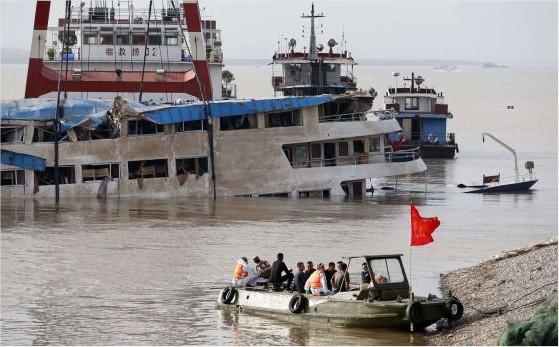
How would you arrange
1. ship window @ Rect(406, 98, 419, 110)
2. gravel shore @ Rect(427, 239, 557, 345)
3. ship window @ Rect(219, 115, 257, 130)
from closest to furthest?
1. gravel shore @ Rect(427, 239, 557, 345)
2. ship window @ Rect(219, 115, 257, 130)
3. ship window @ Rect(406, 98, 419, 110)

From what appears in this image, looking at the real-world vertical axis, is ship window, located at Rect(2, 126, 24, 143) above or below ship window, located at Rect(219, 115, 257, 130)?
below

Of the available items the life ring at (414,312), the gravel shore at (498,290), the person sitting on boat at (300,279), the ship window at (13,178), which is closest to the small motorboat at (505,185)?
the ship window at (13,178)

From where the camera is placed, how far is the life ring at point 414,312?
2566 cm

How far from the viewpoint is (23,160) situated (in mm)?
51000

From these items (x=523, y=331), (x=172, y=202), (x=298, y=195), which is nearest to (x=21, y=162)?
(x=172, y=202)

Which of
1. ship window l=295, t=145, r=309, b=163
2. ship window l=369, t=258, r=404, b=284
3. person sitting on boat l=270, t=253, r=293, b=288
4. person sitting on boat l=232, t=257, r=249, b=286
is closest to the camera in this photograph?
ship window l=369, t=258, r=404, b=284

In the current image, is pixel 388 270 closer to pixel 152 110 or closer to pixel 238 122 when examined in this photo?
pixel 152 110

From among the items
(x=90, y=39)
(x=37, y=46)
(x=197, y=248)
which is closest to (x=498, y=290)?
(x=197, y=248)

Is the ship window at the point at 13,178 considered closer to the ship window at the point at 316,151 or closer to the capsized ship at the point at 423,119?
the ship window at the point at 316,151

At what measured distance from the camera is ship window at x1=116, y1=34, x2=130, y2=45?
6097cm

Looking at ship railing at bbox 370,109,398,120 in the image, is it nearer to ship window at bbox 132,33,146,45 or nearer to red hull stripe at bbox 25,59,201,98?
→ red hull stripe at bbox 25,59,201,98

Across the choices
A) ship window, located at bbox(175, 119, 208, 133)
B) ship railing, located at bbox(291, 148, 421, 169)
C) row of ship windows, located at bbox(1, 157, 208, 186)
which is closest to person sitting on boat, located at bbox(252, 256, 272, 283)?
ship window, located at bbox(175, 119, 208, 133)

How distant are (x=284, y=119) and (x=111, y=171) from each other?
7029 mm

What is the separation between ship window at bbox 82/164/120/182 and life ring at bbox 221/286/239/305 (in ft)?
75.1
